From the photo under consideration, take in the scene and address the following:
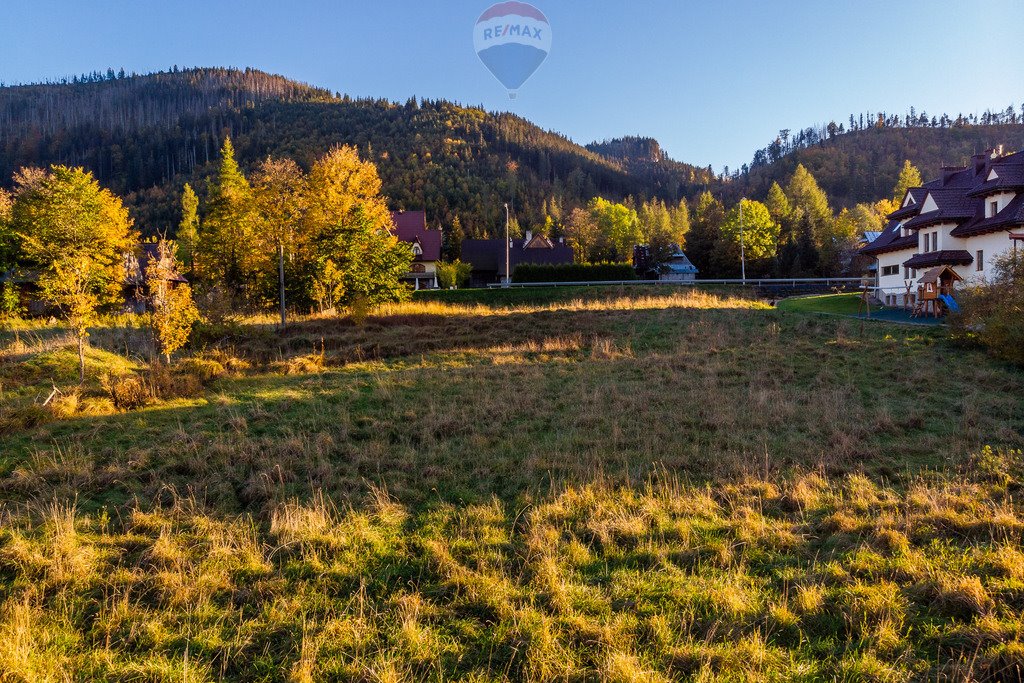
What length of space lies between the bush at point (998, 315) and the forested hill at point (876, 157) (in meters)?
124

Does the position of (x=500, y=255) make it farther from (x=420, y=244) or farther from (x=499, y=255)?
(x=420, y=244)

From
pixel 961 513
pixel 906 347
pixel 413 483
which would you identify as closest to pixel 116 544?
pixel 413 483

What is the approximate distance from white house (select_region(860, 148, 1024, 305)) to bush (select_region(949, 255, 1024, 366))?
11.7 meters

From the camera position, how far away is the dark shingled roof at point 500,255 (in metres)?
68.1

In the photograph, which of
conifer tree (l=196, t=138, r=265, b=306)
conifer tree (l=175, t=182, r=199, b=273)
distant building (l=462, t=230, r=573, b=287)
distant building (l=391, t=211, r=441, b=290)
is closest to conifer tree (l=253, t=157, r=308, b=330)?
conifer tree (l=196, t=138, r=265, b=306)

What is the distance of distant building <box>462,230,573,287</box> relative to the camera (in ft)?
224

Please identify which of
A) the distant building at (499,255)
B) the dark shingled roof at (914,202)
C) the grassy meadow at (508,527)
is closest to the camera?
the grassy meadow at (508,527)

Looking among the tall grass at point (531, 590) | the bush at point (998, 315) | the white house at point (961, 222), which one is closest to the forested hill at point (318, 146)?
the white house at point (961, 222)

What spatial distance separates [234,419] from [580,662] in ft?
30.2

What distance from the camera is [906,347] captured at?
62.4 feet

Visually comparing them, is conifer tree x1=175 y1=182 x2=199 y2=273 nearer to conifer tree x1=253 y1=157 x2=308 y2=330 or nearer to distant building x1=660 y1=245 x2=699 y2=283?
conifer tree x1=253 y1=157 x2=308 y2=330

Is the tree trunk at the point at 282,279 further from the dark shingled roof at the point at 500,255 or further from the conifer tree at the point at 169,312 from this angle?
the dark shingled roof at the point at 500,255

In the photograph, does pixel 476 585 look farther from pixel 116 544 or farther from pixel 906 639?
pixel 116 544

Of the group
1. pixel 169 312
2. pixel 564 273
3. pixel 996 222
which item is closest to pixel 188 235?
pixel 564 273
